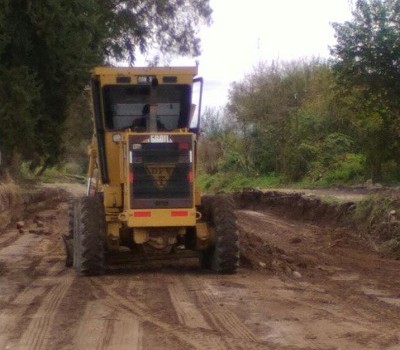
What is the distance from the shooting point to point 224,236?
16.2 metres

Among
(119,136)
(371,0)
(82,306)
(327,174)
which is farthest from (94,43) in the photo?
(82,306)

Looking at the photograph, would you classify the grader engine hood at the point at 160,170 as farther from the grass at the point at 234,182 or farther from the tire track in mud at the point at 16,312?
the grass at the point at 234,182

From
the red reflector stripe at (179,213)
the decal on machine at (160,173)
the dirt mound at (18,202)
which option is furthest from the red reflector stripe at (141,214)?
the dirt mound at (18,202)

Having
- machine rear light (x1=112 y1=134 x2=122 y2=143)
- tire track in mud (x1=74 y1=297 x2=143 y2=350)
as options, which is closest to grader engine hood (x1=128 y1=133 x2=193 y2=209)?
machine rear light (x1=112 y1=134 x2=122 y2=143)

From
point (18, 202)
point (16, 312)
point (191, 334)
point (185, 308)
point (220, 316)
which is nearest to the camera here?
point (191, 334)

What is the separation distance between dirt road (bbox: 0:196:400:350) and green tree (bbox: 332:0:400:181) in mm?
16260

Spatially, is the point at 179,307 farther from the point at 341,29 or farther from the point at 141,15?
the point at 141,15

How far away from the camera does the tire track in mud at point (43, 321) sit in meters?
10.4

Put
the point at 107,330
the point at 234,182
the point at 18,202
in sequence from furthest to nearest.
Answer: the point at 234,182 < the point at 18,202 < the point at 107,330

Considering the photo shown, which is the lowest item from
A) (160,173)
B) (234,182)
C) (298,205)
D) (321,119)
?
(298,205)

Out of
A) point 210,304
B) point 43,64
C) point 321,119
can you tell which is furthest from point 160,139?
point 321,119

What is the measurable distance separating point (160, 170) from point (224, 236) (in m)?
1.52

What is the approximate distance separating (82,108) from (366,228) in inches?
863

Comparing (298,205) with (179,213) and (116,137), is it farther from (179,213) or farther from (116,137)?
(179,213)
